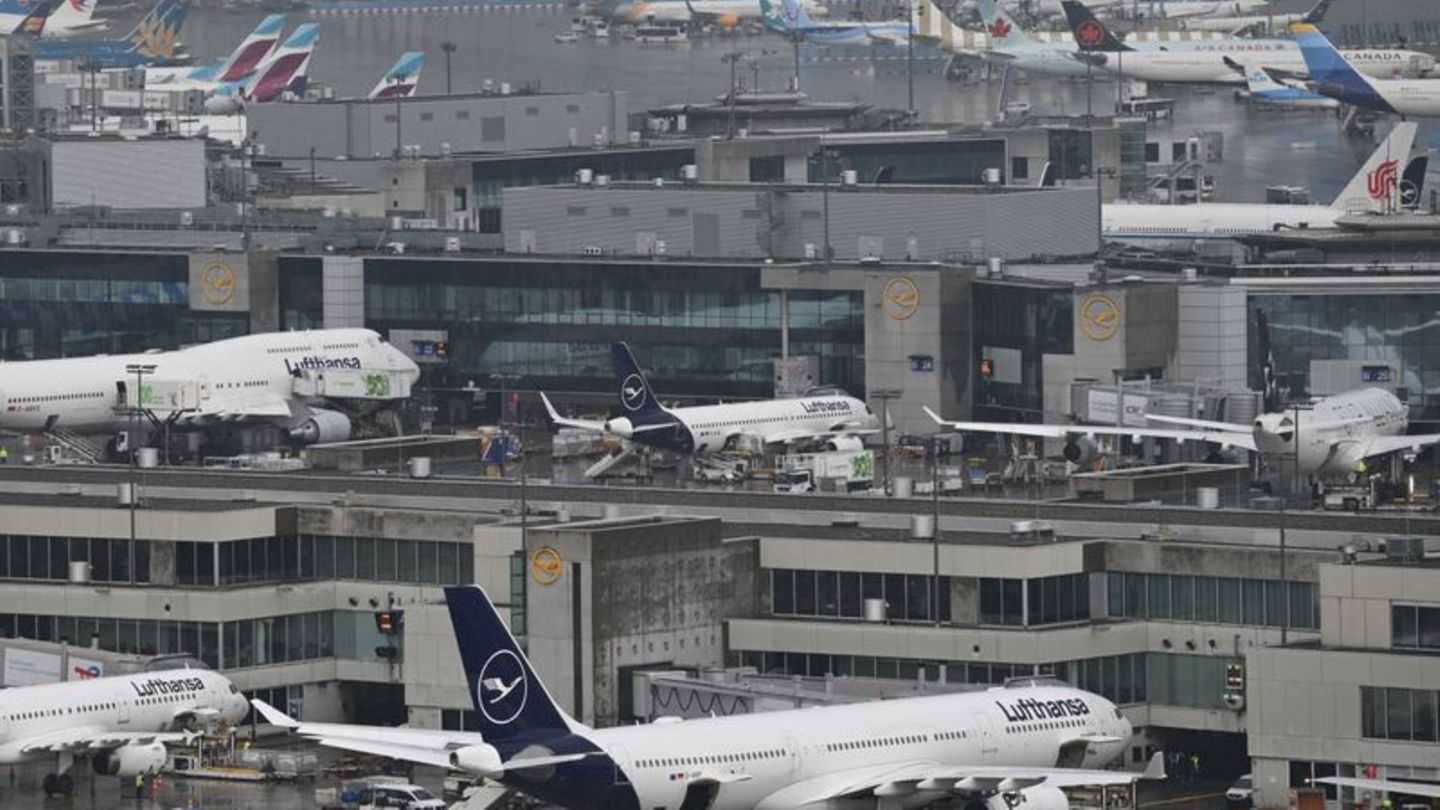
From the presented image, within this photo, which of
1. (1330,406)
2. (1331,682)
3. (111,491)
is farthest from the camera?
(1330,406)

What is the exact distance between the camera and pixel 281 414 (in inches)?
6796

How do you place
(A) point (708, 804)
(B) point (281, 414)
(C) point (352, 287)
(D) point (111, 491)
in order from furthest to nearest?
(C) point (352, 287) < (B) point (281, 414) < (D) point (111, 491) < (A) point (708, 804)

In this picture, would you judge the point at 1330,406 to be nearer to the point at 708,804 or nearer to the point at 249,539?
the point at 249,539

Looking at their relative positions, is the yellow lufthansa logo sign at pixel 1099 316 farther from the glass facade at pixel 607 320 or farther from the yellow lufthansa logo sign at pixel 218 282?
the yellow lufthansa logo sign at pixel 218 282

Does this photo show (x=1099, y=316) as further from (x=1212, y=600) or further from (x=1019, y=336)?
(x=1212, y=600)

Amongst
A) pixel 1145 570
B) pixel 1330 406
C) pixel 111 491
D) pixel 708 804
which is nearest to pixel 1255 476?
pixel 1330 406

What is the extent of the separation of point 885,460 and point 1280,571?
34.1m

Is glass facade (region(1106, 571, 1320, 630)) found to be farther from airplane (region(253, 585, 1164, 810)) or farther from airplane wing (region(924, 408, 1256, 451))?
airplane wing (region(924, 408, 1256, 451))

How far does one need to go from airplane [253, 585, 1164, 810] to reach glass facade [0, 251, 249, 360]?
8497cm

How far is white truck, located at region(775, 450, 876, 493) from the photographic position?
146750 millimetres

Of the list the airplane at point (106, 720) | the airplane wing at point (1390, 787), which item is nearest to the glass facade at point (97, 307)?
the airplane at point (106, 720)

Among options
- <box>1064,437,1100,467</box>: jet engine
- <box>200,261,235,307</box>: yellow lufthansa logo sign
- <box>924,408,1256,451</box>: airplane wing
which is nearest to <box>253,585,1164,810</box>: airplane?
<box>924,408,1256,451</box>: airplane wing

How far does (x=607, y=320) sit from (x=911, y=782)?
80.3 metres

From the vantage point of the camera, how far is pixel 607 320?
7146 inches
